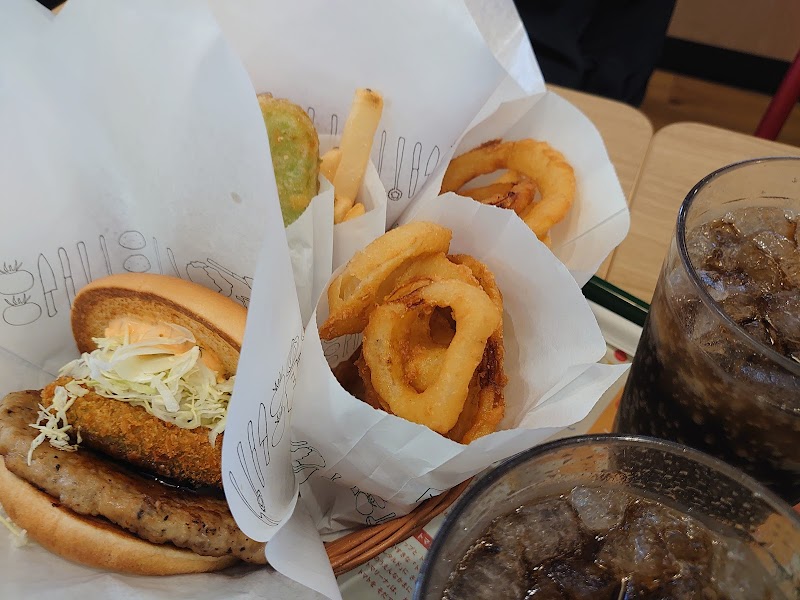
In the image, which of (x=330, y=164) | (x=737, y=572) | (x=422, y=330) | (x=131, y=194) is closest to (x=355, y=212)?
(x=330, y=164)

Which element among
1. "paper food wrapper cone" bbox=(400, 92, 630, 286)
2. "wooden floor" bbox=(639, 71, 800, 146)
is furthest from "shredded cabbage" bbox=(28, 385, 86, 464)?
"wooden floor" bbox=(639, 71, 800, 146)

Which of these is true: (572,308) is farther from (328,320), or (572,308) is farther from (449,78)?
(449,78)

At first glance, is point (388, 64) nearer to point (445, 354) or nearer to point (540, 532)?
point (445, 354)

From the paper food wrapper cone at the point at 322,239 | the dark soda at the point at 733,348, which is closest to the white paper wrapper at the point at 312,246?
the paper food wrapper cone at the point at 322,239

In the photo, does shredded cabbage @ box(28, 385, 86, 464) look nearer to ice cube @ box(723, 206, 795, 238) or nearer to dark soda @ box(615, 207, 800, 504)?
dark soda @ box(615, 207, 800, 504)

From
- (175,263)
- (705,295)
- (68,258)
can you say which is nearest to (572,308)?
(705,295)

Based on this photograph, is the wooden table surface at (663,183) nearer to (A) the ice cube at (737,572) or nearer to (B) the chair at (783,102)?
(B) the chair at (783,102)
